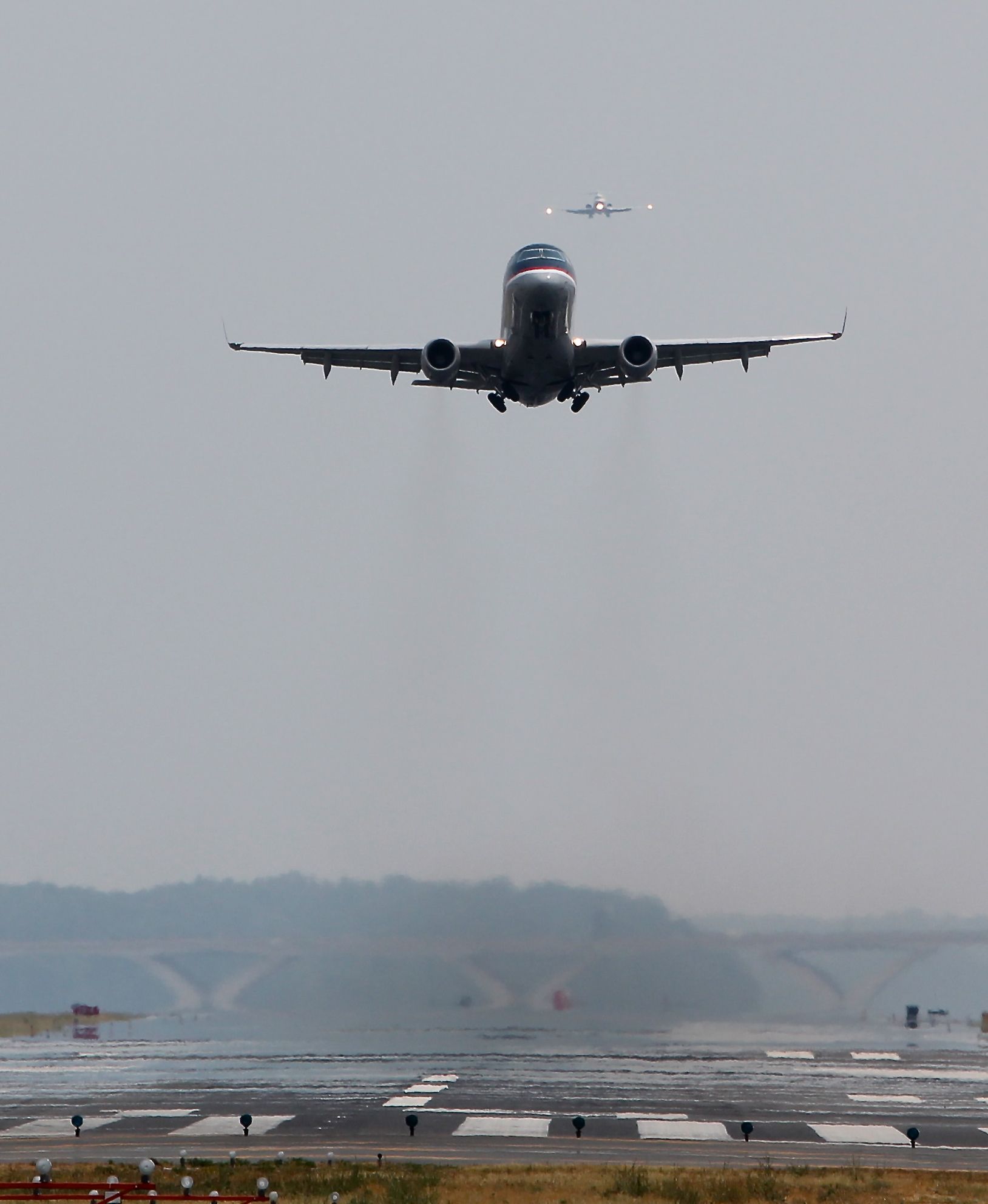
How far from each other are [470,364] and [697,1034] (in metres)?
36.6

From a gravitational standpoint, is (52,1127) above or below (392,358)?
below

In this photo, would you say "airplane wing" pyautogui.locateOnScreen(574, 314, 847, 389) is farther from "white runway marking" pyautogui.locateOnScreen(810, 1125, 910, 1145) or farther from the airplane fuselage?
"white runway marking" pyautogui.locateOnScreen(810, 1125, 910, 1145)

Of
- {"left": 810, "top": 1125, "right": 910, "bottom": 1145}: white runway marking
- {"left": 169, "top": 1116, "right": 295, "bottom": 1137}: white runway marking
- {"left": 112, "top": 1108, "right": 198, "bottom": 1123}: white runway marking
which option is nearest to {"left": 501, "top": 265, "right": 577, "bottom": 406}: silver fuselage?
{"left": 169, "top": 1116, "right": 295, "bottom": 1137}: white runway marking

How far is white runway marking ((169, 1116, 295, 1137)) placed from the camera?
143 ft

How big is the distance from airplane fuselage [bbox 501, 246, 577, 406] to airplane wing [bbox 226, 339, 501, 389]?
82 centimetres

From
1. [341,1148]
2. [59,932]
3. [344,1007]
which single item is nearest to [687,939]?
[344,1007]

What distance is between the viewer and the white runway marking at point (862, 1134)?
43219 mm

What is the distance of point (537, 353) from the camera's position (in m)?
52.4

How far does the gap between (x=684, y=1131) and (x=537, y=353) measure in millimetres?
26587

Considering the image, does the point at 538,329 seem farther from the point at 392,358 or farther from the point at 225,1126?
the point at 225,1126

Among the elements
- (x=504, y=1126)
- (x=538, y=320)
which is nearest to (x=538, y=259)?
(x=538, y=320)

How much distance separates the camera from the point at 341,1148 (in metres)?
41.3

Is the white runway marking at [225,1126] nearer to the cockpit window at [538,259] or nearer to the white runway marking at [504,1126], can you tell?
the white runway marking at [504,1126]

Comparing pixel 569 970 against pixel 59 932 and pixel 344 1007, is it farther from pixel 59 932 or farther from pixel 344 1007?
pixel 59 932
